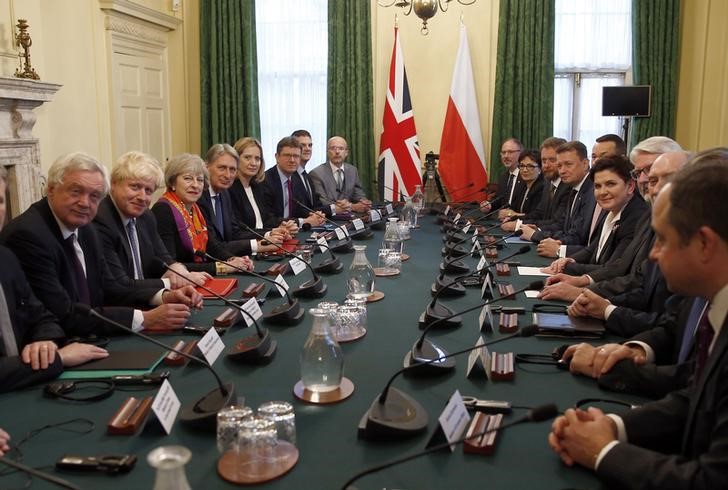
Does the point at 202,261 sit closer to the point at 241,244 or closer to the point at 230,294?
the point at 241,244

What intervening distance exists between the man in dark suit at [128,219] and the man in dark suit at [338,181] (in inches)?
125

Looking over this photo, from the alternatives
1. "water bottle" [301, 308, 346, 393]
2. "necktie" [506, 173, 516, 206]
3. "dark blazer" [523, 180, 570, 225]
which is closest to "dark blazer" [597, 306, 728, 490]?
"water bottle" [301, 308, 346, 393]

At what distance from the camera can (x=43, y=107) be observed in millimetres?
5094

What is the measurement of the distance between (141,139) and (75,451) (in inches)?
220

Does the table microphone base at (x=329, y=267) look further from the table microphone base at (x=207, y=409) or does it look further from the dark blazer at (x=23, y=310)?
the table microphone base at (x=207, y=409)

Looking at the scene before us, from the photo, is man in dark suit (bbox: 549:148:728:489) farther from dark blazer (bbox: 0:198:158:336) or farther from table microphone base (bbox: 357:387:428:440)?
dark blazer (bbox: 0:198:158:336)

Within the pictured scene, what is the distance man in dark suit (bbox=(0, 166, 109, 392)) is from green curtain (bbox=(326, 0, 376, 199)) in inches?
203

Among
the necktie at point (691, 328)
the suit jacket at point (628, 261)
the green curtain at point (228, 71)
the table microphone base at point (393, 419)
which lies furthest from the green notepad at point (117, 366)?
the green curtain at point (228, 71)

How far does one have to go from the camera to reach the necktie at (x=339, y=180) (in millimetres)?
6488

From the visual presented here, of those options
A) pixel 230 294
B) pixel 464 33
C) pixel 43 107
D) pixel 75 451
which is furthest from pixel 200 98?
pixel 75 451

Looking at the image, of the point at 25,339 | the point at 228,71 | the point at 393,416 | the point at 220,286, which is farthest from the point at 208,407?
the point at 228,71

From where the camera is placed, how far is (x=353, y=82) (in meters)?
7.04

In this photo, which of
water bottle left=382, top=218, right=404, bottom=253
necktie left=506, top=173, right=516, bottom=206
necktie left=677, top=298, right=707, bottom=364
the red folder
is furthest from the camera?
necktie left=506, top=173, right=516, bottom=206

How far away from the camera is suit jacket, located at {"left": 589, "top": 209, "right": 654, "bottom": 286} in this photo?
2.78 meters
